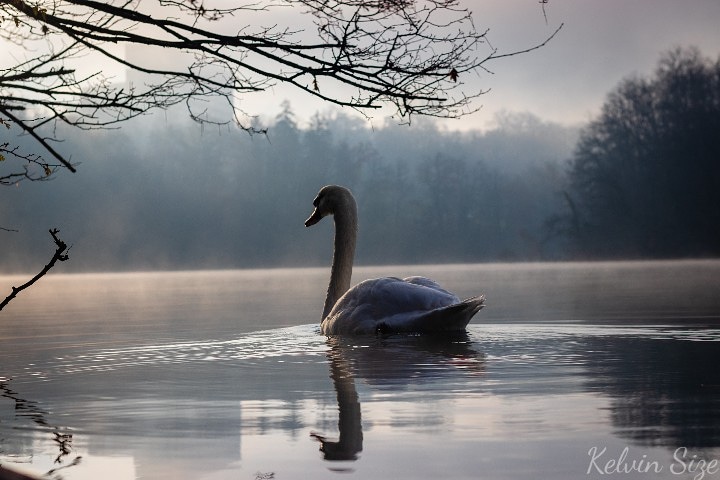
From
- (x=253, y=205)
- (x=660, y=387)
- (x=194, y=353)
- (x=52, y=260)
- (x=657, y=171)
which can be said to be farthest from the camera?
(x=253, y=205)

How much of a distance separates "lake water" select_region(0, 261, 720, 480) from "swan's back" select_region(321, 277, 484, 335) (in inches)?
10.4

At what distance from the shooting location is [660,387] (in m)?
9.25

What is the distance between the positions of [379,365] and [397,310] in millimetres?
3610

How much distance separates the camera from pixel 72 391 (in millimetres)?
10016

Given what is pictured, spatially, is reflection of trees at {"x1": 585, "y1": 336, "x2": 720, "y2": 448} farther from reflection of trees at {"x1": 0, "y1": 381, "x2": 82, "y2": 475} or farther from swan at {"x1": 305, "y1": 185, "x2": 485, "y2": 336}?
reflection of trees at {"x1": 0, "y1": 381, "x2": 82, "y2": 475}

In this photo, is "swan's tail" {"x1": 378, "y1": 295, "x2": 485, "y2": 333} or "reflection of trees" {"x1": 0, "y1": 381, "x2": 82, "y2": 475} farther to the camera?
"swan's tail" {"x1": 378, "y1": 295, "x2": 485, "y2": 333}

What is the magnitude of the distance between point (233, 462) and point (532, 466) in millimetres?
1527

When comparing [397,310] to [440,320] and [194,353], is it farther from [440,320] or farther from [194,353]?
[194,353]

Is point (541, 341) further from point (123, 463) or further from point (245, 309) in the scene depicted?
point (245, 309)

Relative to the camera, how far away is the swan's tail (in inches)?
568

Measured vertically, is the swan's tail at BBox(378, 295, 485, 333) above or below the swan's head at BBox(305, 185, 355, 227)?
below

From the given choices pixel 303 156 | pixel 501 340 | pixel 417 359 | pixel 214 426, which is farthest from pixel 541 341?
pixel 303 156

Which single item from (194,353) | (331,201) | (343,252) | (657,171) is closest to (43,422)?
(194,353)

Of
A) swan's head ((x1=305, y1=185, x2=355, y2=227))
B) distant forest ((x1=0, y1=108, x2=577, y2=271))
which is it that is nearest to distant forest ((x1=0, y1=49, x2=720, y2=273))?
distant forest ((x1=0, y1=108, x2=577, y2=271))
